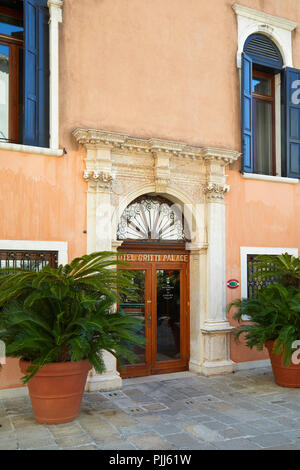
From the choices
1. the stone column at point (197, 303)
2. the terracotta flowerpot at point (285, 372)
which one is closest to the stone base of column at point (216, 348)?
the stone column at point (197, 303)

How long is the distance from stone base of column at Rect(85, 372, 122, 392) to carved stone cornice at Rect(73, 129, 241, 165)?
11.4 feet

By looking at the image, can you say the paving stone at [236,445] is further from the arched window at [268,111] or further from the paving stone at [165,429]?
the arched window at [268,111]

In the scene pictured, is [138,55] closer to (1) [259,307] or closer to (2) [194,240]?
(2) [194,240]

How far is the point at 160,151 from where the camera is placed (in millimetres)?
7453

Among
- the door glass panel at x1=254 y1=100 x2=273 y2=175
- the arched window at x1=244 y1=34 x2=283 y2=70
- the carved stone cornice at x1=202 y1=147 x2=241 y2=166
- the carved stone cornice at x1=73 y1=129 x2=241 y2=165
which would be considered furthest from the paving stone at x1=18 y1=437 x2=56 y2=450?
the arched window at x1=244 y1=34 x2=283 y2=70

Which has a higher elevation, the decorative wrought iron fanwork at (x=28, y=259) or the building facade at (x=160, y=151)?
the building facade at (x=160, y=151)

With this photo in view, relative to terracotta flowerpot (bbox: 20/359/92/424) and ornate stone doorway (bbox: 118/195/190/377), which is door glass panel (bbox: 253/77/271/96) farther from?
terracotta flowerpot (bbox: 20/359/92/424)

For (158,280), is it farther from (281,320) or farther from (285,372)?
(285,372)

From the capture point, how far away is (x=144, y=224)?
7.87 metres

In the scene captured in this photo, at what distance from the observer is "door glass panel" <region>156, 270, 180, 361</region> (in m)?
7.96

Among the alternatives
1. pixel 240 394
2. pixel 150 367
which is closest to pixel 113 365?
pixel 150 367

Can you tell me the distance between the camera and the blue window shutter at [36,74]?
22.4ft

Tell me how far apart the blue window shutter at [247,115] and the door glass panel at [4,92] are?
13.7 feet

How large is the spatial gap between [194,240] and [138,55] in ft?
10.8
